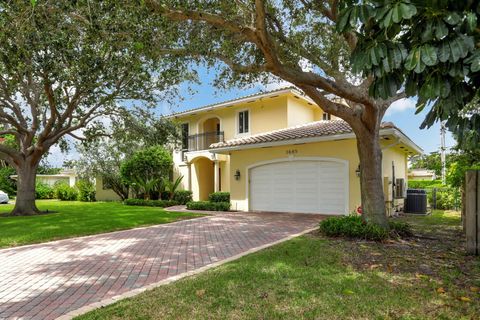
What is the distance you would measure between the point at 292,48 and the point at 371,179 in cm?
467

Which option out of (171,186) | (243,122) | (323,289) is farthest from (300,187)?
(171,186)

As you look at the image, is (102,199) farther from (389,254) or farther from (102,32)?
(389,254)

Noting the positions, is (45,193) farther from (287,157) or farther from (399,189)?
(399,189)

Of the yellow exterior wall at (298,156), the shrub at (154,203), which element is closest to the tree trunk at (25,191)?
the shrub at (154,203)

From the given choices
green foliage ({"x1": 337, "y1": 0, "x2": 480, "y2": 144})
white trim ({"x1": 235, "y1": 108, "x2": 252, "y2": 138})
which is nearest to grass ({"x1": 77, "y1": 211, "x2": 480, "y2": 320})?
green foliage ({"x1": 337, "y1": 0, "x2": 480, "y2": 144})

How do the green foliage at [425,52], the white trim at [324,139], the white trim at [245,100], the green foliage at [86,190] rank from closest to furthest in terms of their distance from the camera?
the green foliage at [425,52]
the white trim at [324,139]
the white trim at [245,100]
the green foliage at [86,190]

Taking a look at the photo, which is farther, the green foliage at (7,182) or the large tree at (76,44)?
the green foliage at (7,182)

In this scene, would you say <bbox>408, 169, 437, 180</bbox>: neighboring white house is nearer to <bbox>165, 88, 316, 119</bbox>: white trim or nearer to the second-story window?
<bbox>165, 88, 316, 119</bbox>: white trim

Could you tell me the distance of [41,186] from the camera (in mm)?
35688

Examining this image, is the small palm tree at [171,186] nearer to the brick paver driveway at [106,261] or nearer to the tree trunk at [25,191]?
the tree trunk at [25,191]

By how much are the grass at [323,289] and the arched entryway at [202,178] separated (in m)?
18.0

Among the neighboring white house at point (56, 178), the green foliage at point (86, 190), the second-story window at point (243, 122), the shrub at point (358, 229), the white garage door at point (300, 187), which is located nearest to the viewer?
the shrub at point (358, 229)

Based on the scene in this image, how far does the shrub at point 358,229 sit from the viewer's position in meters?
8.91

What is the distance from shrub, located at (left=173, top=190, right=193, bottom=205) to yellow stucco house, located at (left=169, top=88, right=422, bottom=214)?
1.01m
